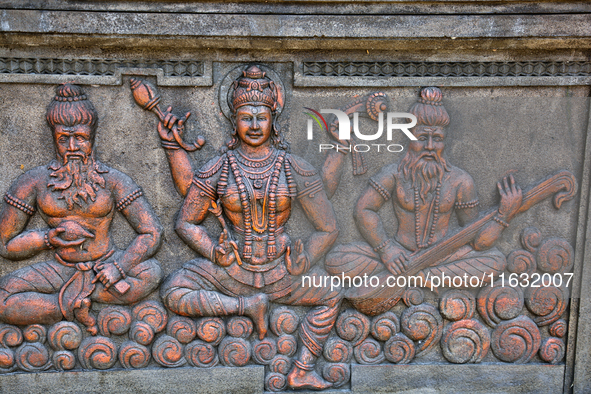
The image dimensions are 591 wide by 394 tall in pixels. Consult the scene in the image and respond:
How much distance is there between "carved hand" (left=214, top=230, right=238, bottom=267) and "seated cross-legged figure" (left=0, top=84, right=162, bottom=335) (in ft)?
1.40

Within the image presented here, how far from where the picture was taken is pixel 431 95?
351cm

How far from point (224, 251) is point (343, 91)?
53.3 inches

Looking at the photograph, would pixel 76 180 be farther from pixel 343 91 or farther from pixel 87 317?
pixel 343 91

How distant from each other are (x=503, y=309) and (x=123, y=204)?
2.76 m

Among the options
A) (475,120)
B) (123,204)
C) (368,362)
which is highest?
(475,120)

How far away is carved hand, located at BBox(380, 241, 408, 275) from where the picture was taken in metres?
3.64

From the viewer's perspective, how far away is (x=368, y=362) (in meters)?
3.72

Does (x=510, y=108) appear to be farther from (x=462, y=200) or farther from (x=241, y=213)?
(x=241, y=213)

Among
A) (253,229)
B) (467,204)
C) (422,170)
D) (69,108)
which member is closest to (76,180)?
(69,108)

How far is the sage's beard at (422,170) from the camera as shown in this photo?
3.57m

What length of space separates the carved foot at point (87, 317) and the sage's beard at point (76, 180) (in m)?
0.66

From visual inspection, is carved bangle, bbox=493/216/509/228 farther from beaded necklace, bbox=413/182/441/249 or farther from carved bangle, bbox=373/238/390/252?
carved bangle, bbox=373/238/390/252

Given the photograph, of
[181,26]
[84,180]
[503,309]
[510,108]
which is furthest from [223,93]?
[503,309]

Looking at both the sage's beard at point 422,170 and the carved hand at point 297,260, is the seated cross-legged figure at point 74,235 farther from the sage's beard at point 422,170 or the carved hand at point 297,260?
the sage's beard at point 422,170
